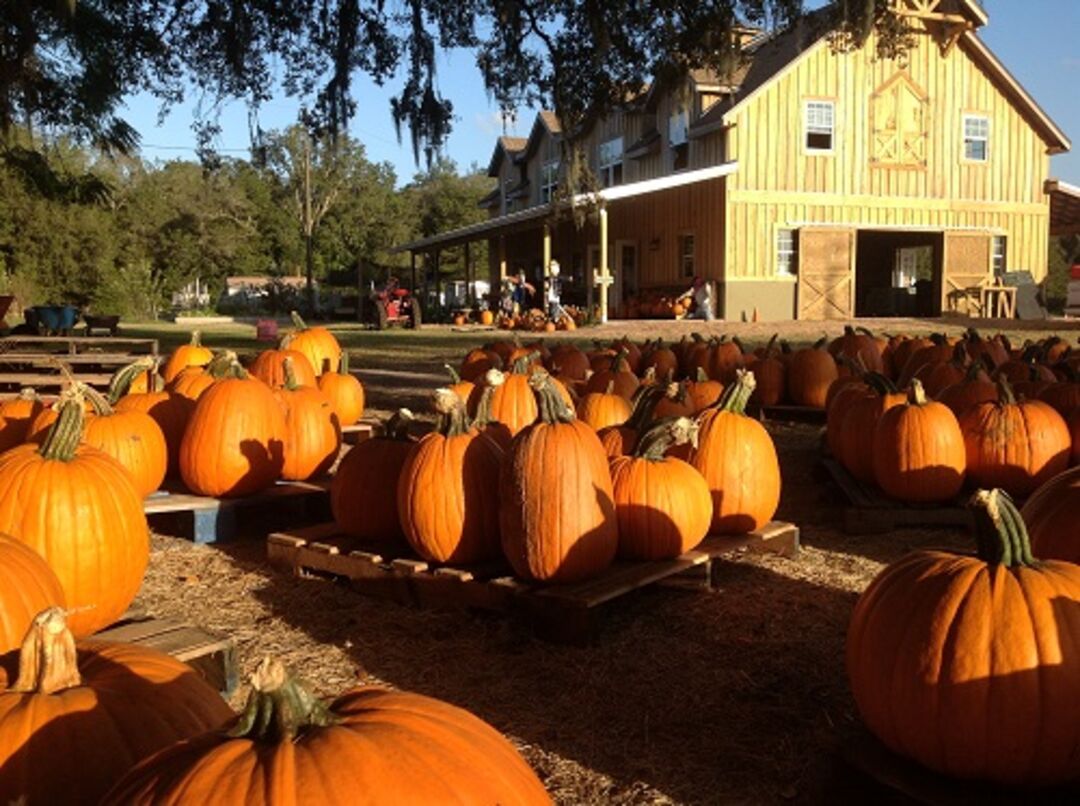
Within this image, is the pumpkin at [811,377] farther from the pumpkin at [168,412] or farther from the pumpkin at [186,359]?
the pumpkin at [168,412]

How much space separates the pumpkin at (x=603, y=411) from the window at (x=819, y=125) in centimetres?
2324

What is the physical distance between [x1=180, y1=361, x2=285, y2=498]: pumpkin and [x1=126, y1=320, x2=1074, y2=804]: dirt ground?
0.35 metres

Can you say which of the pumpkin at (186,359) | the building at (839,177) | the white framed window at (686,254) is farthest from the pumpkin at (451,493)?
the white framed window at (686,254)

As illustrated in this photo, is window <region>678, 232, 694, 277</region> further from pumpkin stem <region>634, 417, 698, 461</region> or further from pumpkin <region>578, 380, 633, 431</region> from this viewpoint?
pumpkin stem <region>634, 417, 698, 461</region>

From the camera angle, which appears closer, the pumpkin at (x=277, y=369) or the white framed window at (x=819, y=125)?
the pumpkin at (x=277, y=369)

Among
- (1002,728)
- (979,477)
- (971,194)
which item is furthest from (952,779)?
(971,194)

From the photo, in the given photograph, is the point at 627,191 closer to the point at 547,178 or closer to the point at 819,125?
the point at 819,125

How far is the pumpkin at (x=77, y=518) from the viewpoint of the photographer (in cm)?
311

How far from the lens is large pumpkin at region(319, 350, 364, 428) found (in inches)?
282

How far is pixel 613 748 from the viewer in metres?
2.84

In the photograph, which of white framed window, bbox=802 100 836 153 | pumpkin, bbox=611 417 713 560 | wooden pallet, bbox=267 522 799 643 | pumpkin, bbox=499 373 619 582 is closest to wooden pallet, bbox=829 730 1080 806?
wooden pallet, bbox=267 522 799 643

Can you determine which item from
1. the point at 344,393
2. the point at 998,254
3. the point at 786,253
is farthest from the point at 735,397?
the point at 998,254

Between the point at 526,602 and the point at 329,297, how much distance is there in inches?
1995

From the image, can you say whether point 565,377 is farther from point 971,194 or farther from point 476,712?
point 971,194
